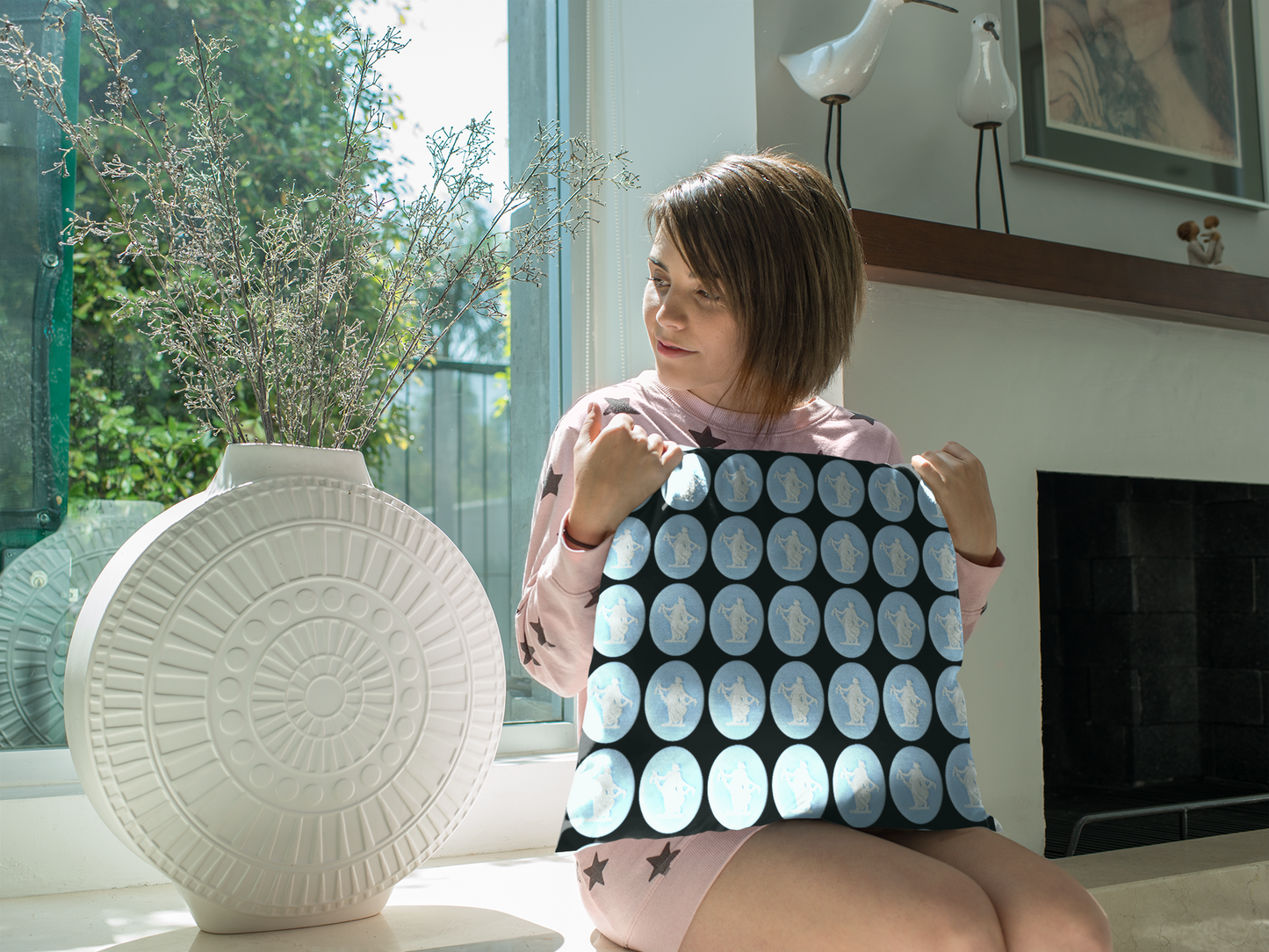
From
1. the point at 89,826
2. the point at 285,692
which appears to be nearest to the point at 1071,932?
the point at 285,692

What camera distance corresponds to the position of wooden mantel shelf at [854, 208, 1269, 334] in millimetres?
1389

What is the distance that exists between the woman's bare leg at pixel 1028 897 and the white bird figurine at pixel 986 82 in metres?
1.11

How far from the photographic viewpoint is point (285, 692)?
3.00 feet

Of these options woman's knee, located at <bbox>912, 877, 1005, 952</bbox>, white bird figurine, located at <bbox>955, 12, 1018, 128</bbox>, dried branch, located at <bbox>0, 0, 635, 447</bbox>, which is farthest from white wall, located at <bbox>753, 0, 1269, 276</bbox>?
woman's knee, located at <bbox>912, 877, 1005, 952</bbox>

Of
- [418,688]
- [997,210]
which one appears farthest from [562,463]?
[997,210]

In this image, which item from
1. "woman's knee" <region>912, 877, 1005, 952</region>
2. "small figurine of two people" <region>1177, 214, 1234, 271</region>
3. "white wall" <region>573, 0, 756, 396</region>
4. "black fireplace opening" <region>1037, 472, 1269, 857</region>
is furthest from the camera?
"black fireplace opening" <region>1037, 472, 1269, 857</region>

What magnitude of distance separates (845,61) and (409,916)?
3.95ft

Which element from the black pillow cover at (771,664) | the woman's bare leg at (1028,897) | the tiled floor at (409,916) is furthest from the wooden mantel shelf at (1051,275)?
the tiled floor at (409,916)

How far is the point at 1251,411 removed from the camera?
183 centimetres

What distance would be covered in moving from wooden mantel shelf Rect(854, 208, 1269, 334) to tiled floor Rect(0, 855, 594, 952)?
2.97 feet

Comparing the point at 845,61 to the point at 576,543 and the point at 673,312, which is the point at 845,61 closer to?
the point at 673,312

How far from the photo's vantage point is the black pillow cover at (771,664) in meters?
0.81

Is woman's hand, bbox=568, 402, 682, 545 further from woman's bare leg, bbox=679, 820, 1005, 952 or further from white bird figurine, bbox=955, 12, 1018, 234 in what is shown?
white bird figurine, bbox=955, 12, 1018, 234

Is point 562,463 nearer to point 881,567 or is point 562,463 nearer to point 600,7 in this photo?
point 881,567
